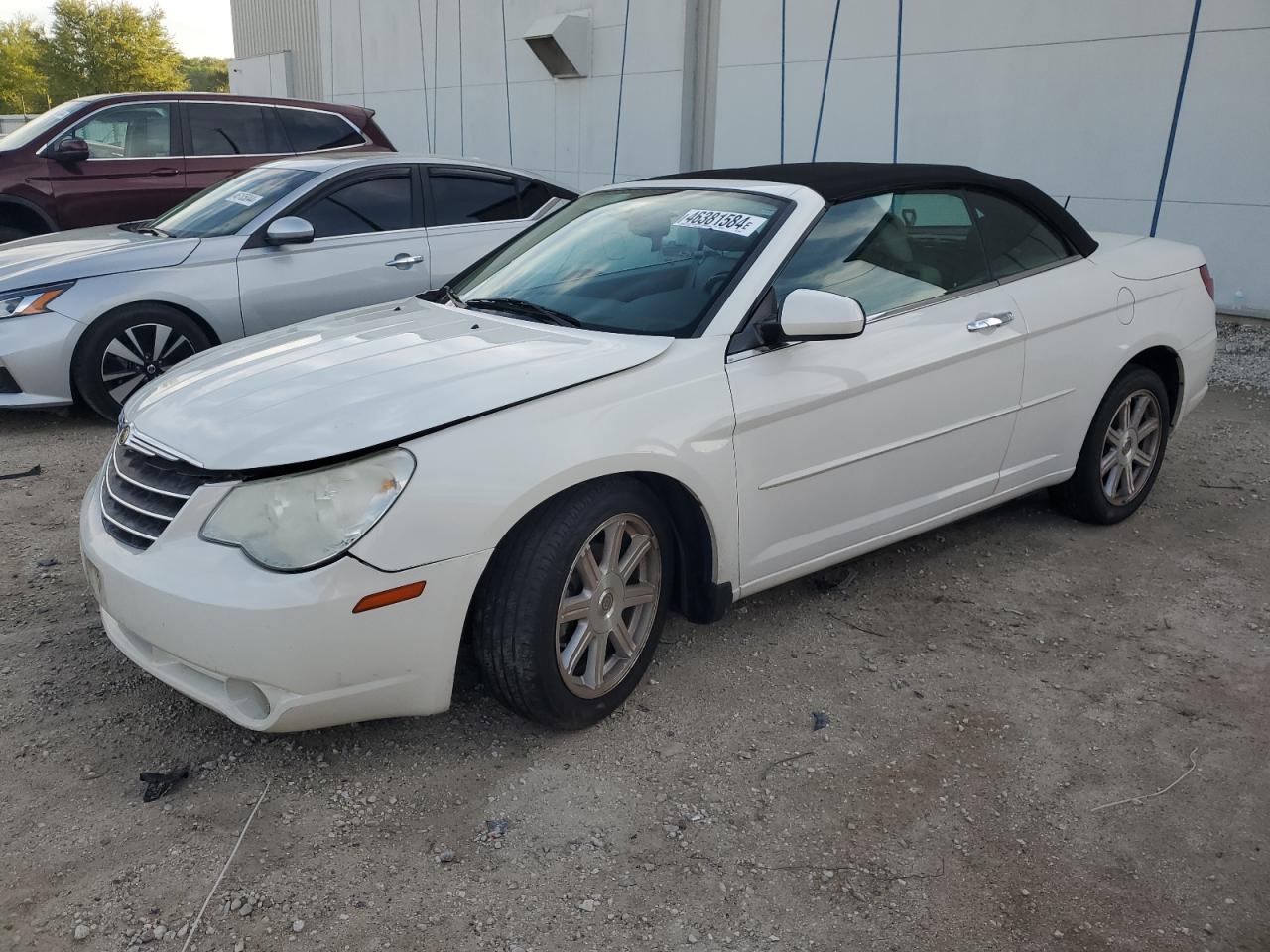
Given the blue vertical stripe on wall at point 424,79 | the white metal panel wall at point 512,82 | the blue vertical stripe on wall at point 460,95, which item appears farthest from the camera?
the blue vertical stripe on wall at point 424,79

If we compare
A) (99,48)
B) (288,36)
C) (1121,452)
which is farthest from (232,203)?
(99,48)

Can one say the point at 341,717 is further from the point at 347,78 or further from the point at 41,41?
the point at 41,41

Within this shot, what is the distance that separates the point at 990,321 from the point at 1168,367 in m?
1.44

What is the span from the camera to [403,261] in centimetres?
661

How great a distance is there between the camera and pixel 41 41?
49.9 m

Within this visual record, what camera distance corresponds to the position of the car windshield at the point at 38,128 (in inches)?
337

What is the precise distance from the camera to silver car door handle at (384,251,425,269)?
6605 mm

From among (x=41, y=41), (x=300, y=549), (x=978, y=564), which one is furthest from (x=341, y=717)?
(x=41, y=41)

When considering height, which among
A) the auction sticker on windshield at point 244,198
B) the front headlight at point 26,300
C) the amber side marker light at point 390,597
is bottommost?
the amber side marker light at point 390,597

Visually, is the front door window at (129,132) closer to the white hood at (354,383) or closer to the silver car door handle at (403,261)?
the silver car door handle at (403,261)

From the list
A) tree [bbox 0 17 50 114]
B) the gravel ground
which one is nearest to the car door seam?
the gravel ground

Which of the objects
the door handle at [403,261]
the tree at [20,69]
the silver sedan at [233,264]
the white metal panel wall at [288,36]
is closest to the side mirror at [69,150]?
the silver sedan at [233,264]

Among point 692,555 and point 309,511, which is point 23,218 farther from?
point 692,555

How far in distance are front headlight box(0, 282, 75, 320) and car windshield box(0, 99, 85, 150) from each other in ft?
11.1
